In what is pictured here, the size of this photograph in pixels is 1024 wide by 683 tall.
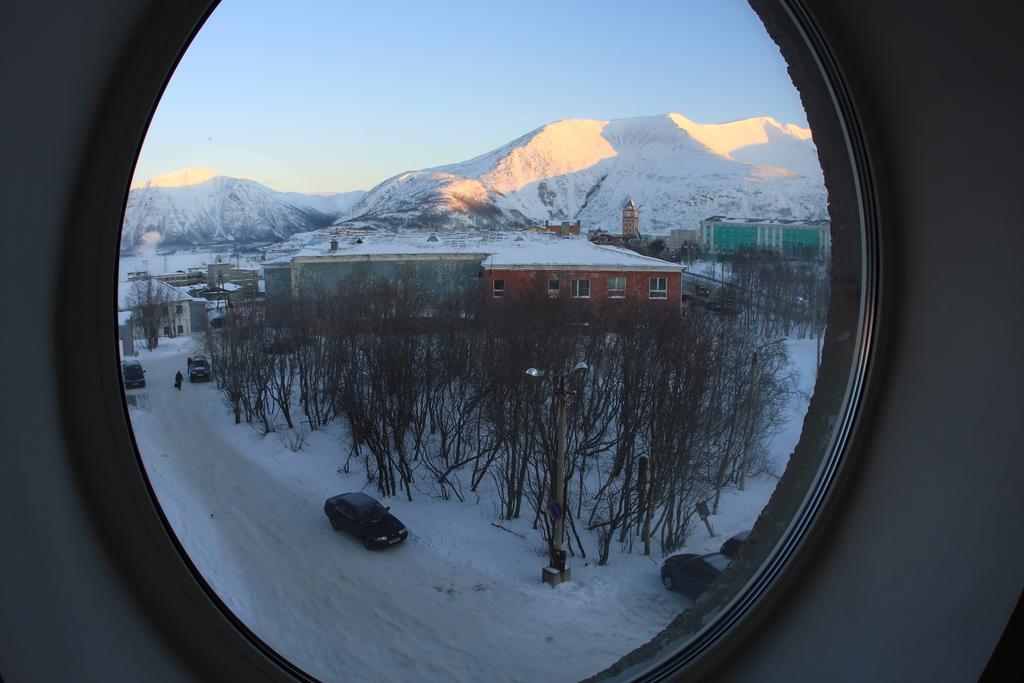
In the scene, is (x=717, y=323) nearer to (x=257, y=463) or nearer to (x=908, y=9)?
(x=908, y=9)

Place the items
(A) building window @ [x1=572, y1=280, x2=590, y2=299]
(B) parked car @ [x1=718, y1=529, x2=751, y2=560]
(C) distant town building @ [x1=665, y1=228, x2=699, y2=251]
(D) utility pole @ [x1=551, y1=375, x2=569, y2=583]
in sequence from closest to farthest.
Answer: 1. (B) parked car @ [x1=718, y1=529, x2=751, y2=560]
2. (C) distant town building @ [x1=665, y1=228, x2=699, y2=251]
3. (A) building window @ [x1=572, y1=280, x2=590, y2=299]
4. (D) utility pole @ [x1=551, y1=375, x2=569, y2=583]

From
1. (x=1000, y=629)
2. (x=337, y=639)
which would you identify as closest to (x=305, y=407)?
(x=337, y=639)

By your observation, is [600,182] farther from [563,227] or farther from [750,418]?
[750,418]

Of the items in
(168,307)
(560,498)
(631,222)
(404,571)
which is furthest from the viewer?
(560,498)

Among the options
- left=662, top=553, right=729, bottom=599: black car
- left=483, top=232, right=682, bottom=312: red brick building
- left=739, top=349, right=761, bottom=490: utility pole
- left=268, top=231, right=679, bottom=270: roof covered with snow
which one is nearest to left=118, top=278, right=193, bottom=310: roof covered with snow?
left=268, top=231, right=679, bottom=270: roof covered with snow

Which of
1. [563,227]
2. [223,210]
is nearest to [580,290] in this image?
[563,227]

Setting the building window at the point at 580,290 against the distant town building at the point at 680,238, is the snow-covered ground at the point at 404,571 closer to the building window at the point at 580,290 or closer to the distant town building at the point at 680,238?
the distant town building at the point at 680,238

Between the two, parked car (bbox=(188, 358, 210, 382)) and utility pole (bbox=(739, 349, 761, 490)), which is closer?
parked car (bbox=(188, 358, 210, 382))

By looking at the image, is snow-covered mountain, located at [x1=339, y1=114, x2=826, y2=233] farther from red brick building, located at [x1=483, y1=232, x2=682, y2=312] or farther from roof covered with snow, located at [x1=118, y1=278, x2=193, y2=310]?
roof covered with snow, located at [x1=118, y1=278, x2=193, y2=310]
